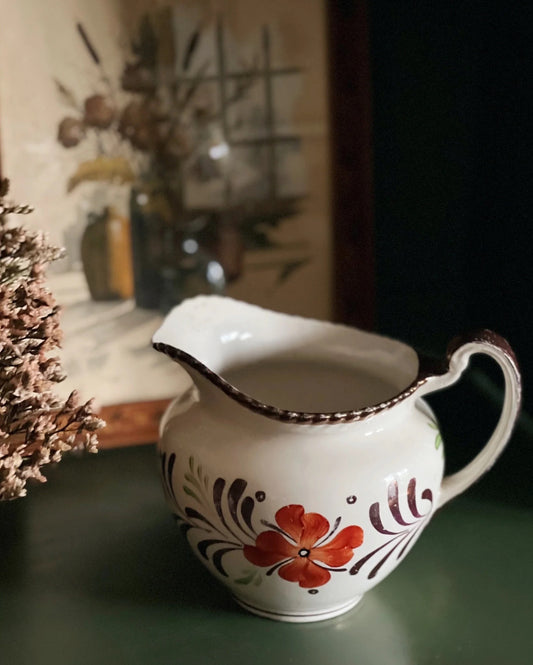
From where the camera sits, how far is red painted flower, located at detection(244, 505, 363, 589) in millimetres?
516

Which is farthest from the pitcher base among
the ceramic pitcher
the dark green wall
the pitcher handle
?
the dark green wall

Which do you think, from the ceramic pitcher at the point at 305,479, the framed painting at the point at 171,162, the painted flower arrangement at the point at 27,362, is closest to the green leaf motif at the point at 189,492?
the ceramic pitcher at the point at 305,479

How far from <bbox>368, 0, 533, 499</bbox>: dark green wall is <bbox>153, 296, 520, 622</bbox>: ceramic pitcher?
0.81 feet

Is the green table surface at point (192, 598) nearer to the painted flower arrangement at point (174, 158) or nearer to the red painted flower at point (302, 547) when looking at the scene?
the red painted flower at point (302, 547)

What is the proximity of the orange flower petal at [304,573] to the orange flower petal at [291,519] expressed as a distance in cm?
2

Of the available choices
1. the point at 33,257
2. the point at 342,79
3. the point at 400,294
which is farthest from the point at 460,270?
the point at 33,257

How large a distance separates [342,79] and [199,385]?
0.39 m

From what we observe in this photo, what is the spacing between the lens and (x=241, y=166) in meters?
0.80

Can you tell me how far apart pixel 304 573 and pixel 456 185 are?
509 mm

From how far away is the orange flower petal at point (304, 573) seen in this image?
0.53m

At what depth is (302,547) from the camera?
1.72 feet

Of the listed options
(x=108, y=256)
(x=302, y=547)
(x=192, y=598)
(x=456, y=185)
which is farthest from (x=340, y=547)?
(x=456, y=185)

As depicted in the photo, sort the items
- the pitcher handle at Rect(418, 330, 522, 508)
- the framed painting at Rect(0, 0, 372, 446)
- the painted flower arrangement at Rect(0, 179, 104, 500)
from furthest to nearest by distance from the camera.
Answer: the framed painting at Rect(0, 0, 372, 446), the pitcher handle at Rect(418, 330, 522, 508), the painted flower arrangement at Rect(0, 179, 104, 500)

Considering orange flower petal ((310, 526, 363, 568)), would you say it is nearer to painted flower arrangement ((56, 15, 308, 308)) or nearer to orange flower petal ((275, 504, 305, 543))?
orange flower petal ((275, 504, 305, 543))
